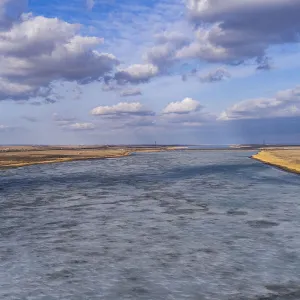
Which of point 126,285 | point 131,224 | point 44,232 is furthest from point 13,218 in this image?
point 126,285

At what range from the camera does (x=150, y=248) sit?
15.8 m

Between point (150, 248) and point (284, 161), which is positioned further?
point (284, 161)

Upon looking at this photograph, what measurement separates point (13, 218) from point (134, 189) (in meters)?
16.0

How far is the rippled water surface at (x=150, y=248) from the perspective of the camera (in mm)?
11438

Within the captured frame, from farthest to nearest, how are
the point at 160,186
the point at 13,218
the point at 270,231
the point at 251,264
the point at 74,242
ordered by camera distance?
the point at 160,186 → the point at 13,218 → the point at 270,231 → the point at 74,242 → the point at 251,264

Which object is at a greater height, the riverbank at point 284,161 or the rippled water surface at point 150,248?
the riverbank at point 284,161

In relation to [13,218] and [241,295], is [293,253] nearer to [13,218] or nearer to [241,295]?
[241,295]

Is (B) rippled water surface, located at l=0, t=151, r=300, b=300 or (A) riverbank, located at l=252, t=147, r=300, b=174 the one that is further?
(A) riverbank, located at l=252, t=147, r=300, b=174

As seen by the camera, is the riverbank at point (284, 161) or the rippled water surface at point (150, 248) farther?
the riverbank at point (284, 161)

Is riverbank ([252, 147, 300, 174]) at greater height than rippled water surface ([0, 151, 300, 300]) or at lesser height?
greater

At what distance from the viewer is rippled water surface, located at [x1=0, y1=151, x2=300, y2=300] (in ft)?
37.5

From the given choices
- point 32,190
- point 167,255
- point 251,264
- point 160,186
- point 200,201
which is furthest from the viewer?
point 160,186

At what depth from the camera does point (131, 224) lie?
67.6 ft

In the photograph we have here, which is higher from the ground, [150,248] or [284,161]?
[284,161]
